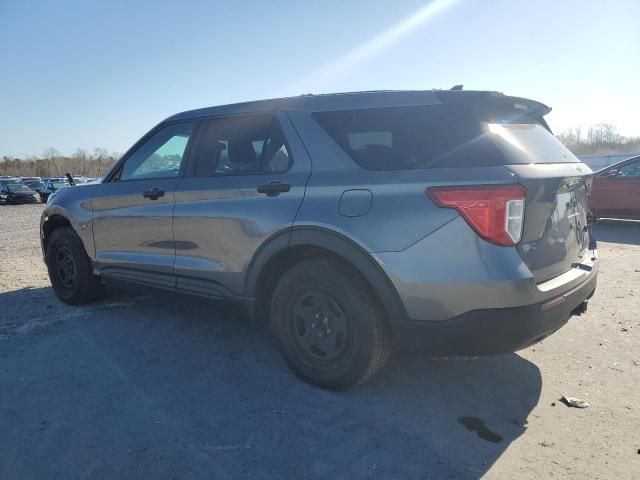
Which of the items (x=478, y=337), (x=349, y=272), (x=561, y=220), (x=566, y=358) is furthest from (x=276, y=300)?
(x=566, y=358)

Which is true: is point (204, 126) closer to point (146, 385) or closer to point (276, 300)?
point (276, 300)

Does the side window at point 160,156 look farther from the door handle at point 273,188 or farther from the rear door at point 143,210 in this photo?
the door handle at point 273,188

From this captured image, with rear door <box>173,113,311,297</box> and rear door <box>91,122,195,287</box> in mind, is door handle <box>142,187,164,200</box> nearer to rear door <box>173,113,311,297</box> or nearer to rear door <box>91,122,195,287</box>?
rear door <box>91,122,195,287</box>

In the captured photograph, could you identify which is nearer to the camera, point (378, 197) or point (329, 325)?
point (378, 197)

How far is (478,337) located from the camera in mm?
2492

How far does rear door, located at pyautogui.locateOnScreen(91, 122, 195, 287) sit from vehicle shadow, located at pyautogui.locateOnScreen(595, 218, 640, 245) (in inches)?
307

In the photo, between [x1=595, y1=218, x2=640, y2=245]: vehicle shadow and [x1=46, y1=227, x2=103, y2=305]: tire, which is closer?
[x1=46, y1=227, x2=103, y2=305]: tire

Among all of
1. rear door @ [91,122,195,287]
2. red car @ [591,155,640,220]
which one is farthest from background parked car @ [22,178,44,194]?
red car @ [591,155,640,220]

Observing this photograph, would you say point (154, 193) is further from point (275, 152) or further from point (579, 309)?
point (579, 309)

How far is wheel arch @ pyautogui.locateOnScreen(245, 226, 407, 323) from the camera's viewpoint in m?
2.65

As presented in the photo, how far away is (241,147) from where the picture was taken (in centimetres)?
354

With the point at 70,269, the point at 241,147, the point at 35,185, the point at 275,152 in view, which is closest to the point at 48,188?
the point at 35,185

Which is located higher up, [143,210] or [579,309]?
[143,210]

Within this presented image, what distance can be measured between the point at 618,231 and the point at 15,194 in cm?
3087
